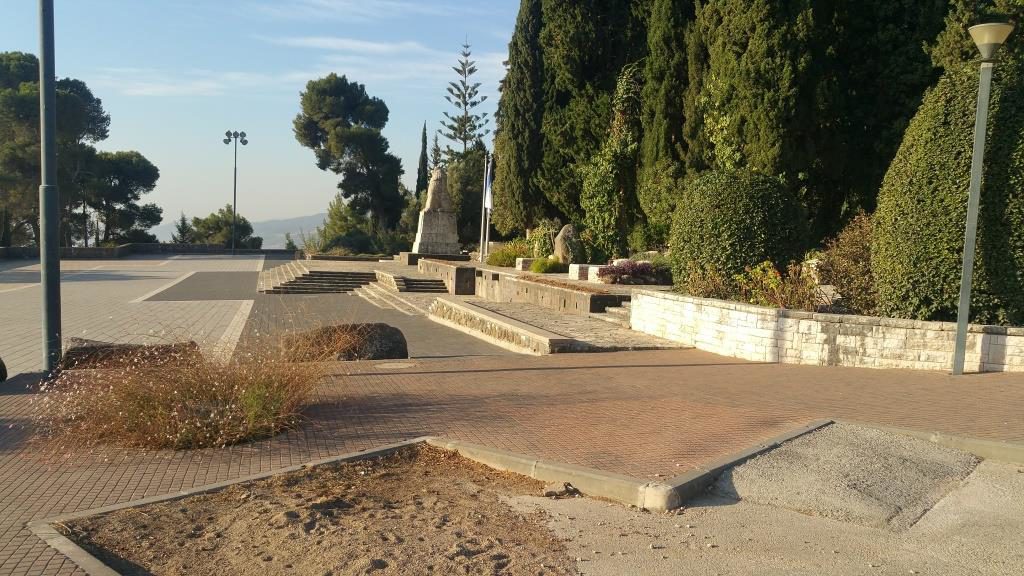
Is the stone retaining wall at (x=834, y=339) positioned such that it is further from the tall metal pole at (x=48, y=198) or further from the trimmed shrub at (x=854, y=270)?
the tall metal pole at (x=48, y=198)

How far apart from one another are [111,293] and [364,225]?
3284cm

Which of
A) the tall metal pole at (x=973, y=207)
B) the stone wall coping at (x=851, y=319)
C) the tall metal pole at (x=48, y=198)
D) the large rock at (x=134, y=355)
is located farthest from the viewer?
the stone wall coping at (x=851, y=319)

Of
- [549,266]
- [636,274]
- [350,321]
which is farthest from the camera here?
[549,266]

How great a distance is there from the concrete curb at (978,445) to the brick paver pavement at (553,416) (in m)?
0.30

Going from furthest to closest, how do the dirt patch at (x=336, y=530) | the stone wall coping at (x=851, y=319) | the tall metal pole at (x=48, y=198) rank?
1. the stone wall coping at (x=851, y=319)
2. the tall metal pole at (x=48, y=198)
3. the dirt patch at (x=336, y=530)

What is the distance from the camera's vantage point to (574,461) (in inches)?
231

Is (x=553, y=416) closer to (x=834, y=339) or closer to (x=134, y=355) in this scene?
(x=134, y=355)

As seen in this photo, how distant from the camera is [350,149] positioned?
59312mm

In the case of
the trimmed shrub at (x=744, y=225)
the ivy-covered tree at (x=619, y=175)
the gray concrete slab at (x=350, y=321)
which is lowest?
the gray concrete slab at (x=350, y=321)

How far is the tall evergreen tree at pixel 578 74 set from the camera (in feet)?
103

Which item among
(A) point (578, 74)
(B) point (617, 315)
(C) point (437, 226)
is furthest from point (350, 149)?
(B) point (617, 315)

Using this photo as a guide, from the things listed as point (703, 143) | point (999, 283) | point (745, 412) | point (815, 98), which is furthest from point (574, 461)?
point (703, 143)

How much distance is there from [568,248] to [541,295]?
23.0 ft

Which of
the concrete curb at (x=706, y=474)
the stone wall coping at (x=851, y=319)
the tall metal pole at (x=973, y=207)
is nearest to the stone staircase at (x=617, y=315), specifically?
the stone wall coping at (x=851, y=319)
